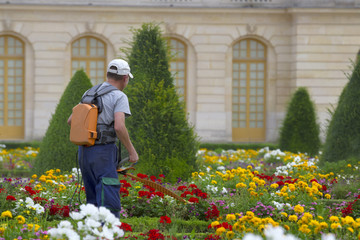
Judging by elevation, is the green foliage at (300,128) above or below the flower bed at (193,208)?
above

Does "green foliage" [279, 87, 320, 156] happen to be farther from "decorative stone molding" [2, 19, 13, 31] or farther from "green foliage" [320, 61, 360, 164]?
"decorative stone molding" [2, 19, 13, 31]

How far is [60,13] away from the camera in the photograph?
23.2 meters

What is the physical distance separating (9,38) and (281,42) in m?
9.91

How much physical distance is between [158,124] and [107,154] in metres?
3.86

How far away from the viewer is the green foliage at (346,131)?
10594 millimetres

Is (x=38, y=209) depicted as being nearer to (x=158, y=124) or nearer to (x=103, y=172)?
(x=103, y=172)

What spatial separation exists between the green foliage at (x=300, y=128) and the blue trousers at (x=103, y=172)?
406 inches

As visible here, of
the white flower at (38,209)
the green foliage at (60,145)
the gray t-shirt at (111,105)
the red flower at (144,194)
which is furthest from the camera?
the green foliage at (60,145)

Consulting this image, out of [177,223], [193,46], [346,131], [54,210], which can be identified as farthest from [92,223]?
[193,46]

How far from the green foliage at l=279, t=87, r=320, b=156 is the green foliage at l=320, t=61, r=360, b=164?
4456mm

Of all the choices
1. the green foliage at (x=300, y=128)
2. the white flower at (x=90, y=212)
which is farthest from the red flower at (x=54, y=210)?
the green foliage at (x=300, y=128)

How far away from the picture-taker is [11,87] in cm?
2361

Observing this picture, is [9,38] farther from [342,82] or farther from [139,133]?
[139,133]

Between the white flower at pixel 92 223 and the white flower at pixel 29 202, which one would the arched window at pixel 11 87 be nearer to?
the white flower at pixel 29 202
